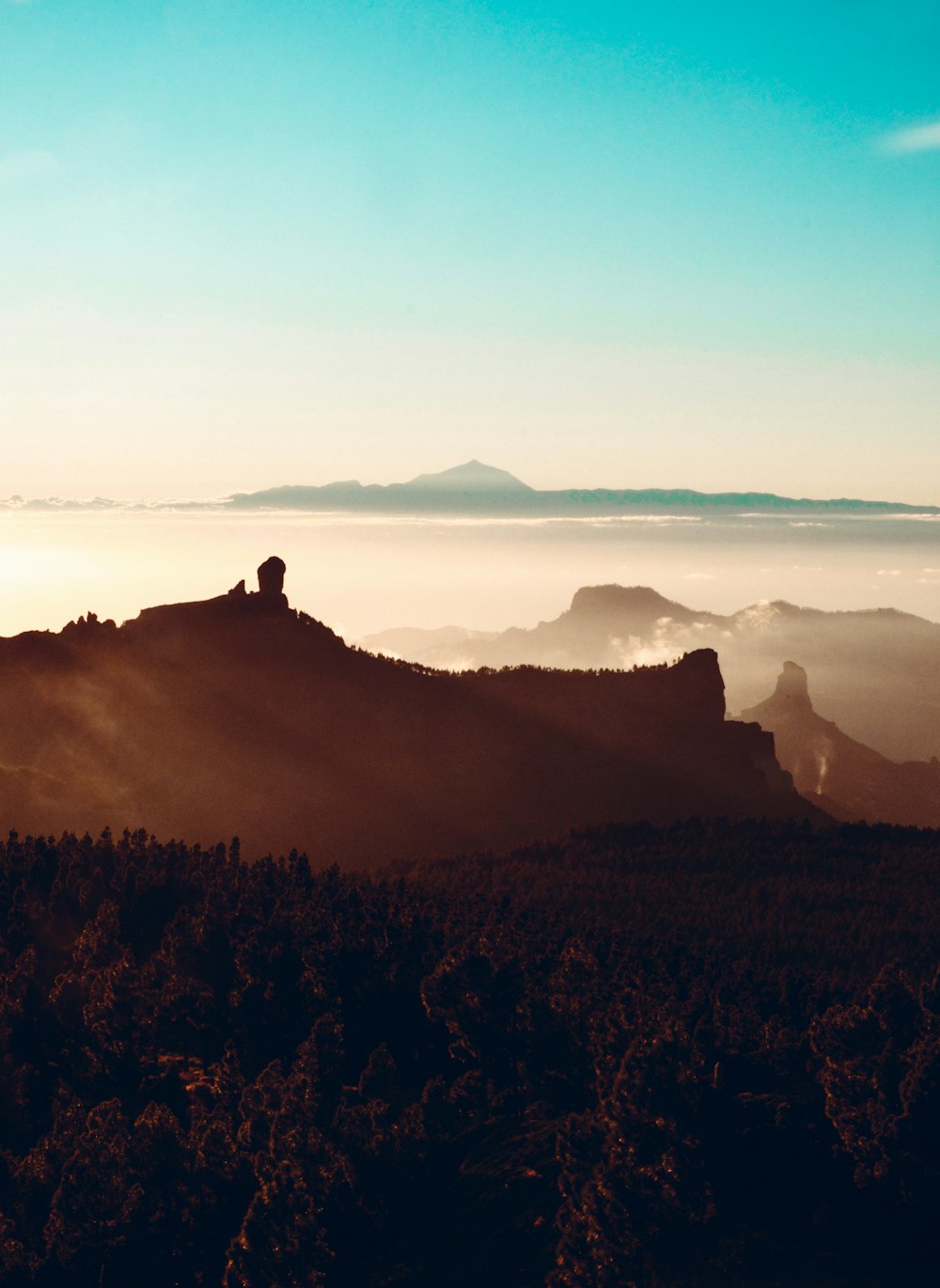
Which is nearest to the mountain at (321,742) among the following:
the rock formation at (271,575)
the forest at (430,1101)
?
the rock formation at (271,575)

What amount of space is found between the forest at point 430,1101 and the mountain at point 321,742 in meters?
49.3

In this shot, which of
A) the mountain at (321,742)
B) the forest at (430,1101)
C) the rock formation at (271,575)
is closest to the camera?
the forest at (430,1101)

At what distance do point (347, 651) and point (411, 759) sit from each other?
11006 mm

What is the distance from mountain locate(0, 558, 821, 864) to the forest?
162 ft

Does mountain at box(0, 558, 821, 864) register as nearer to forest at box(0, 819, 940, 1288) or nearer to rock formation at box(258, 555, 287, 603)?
rock formation at box(258, 555, 287, 603)

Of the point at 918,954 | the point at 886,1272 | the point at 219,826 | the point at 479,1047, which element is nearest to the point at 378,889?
the point at 479,1047

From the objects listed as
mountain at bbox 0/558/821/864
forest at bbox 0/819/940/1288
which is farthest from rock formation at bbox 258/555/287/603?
forest at bbox 0/819/940/1288

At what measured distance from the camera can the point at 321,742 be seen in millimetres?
100938

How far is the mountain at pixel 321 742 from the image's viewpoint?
91750 mm

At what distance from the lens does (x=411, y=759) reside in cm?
10356

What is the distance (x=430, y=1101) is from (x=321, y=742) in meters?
74.1

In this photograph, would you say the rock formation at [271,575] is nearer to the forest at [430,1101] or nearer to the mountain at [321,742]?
the mountain at [321,742]

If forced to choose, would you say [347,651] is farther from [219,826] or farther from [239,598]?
[219,826]

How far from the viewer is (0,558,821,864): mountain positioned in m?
91.8
